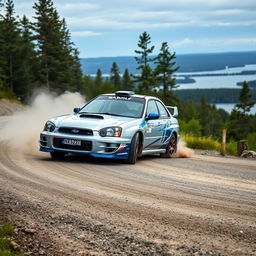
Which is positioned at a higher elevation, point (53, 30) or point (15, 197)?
point (53, 30)

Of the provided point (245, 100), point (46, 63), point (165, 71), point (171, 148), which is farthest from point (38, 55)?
point (171, 148)

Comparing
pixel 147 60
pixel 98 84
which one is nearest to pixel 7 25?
pixel 147 60

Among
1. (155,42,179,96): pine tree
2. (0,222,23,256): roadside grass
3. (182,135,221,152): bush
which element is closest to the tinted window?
(182,135,221,152): bush

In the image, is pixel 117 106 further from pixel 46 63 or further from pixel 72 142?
pixel 46 63

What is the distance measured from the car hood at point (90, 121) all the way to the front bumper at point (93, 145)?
0.25m

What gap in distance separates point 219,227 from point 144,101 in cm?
770

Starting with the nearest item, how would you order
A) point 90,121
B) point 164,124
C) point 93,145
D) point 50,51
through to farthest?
1. point 93,145
2. point 90,121
3. point 164,124
4. point 50,51

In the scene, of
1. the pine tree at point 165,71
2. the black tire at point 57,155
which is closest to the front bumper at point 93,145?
the black tire at point 57,155

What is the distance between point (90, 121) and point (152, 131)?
6.50 ft

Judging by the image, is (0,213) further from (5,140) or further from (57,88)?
(57,88)

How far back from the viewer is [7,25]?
7075 cm

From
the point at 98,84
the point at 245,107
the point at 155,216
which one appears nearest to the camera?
the point at 155,216

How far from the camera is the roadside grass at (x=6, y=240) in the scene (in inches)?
213

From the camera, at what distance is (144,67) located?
3292 inches
